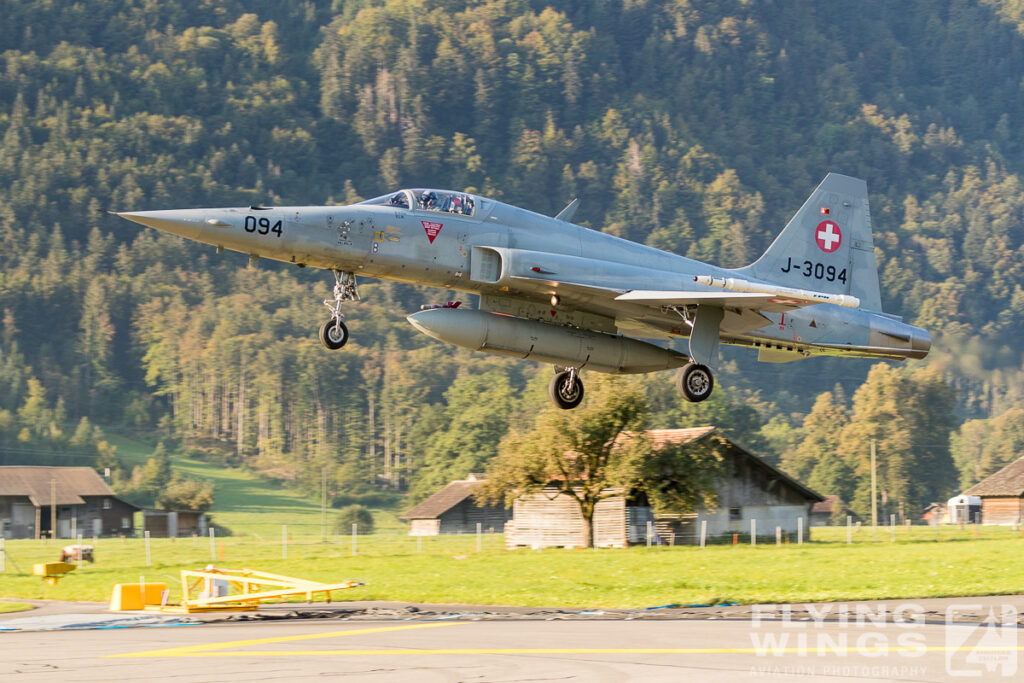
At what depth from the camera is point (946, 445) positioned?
436ft

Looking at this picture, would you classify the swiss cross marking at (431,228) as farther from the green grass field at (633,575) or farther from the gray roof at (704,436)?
the gray roof at (704,436)

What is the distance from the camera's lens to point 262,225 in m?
22.1

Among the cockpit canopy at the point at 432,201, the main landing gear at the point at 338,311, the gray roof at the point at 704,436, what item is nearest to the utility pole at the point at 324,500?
the gray roof at the point at 704,436

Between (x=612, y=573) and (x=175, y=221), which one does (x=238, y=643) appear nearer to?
(x=175, y=221)

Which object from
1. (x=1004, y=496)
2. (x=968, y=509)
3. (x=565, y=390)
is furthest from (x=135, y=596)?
(x=968, y=509)

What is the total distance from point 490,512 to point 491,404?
4094 centimetres

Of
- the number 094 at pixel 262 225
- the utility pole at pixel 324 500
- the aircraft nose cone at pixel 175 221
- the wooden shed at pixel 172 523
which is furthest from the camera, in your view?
the utility pole at pixel 324 500

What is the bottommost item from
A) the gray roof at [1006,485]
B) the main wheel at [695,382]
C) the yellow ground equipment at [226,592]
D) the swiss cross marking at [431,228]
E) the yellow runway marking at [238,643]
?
the yellow runway marking at [238,643]

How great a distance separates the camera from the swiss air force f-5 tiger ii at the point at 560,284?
22.6 meters

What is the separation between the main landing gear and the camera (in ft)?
74.4

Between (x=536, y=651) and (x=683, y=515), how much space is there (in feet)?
113

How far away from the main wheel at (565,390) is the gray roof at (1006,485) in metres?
59.8

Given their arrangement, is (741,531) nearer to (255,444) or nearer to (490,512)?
(490,512)

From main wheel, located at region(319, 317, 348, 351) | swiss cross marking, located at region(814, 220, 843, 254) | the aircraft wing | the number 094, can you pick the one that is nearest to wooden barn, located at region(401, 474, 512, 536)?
swiss cross marking, located at region(814, 220, 843, 254)
